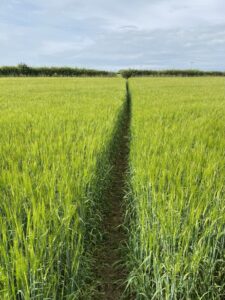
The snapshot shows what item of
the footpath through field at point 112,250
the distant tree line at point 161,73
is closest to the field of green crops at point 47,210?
the footpath through field at point 112,250

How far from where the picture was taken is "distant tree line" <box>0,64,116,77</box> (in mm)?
42531

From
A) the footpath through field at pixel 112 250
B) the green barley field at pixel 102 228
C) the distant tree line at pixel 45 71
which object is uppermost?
the distant tree line at pixel 45 71

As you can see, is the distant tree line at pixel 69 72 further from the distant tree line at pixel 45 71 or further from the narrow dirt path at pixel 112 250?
the narrow dirt path at pixel 112 250

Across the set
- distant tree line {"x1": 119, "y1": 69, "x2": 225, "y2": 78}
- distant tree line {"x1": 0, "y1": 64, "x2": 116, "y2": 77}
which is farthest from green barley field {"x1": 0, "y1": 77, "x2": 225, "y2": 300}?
distant tree line {"x1": 119, "y1": 69, "x2": 225, "y2": 78}

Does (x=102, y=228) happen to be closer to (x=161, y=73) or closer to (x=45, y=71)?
(x=45, y=71)

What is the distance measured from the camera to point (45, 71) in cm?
4416

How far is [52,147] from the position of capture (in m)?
3.93

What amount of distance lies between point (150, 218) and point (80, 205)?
56 centimetres

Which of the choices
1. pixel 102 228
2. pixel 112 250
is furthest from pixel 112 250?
pixel 102 228

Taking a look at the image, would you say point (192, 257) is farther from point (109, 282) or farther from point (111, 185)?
point (111, 185)

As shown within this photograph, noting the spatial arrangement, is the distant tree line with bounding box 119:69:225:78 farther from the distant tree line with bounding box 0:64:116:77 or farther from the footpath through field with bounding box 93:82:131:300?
the footpath through field with bounding box 93:82:131:300

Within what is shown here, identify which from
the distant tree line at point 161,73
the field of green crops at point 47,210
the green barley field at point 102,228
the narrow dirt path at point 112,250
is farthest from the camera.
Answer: the distant tree line at point 161,73

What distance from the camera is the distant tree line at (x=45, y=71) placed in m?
42.5

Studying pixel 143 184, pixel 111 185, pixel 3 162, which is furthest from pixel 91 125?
pixel 143 184
